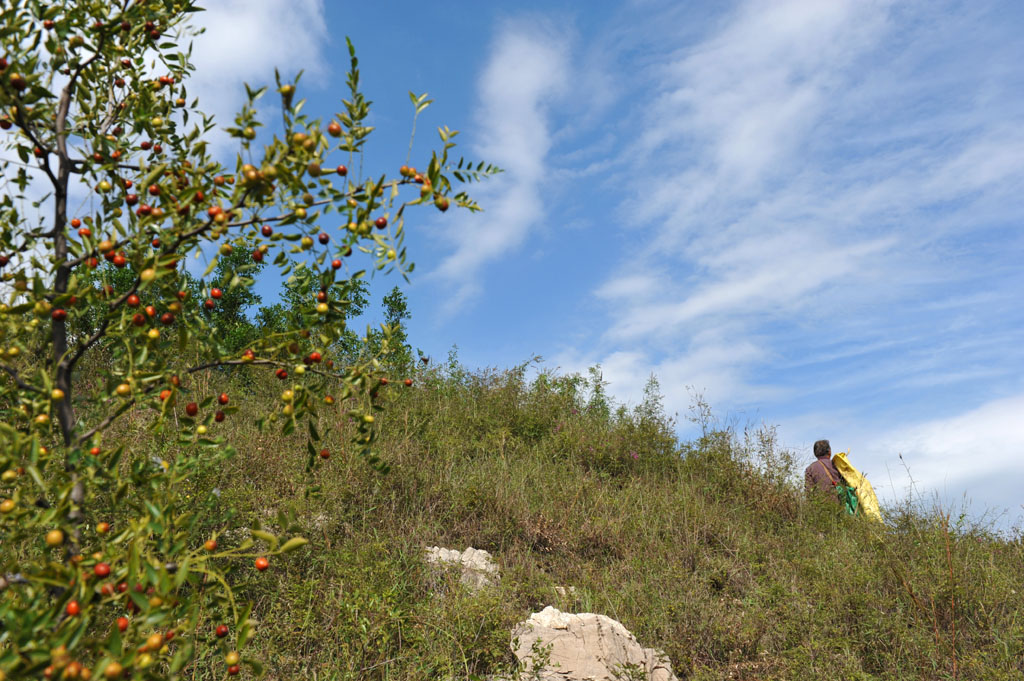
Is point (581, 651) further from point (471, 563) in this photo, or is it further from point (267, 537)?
point (267, 537)

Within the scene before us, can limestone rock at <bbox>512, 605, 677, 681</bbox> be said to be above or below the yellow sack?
below

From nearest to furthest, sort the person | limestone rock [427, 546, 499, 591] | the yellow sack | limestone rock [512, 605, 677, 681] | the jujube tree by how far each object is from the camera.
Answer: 1. the jujube tree
2. limestone rock [512, 605, 677, 681]
3. limestone rock [427, 546, 499, 591]
4. the yellow sack
5. the person

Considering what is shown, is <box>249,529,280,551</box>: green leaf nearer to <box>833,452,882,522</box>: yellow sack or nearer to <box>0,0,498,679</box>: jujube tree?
<box>0,0,498,679</box>: jujube tree

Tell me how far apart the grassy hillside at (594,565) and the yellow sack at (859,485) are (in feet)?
4.41

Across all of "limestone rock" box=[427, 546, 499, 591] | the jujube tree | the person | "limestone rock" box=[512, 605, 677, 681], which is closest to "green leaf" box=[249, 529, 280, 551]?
the jujube tree

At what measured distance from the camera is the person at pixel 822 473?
9.54 m

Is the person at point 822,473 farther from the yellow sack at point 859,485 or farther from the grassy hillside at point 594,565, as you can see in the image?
the grassy hillside at point 594,565

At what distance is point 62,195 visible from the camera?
2.55m

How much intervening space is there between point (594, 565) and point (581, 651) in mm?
1735

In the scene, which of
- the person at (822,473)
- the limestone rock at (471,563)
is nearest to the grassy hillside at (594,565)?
the limestone rock at (471,563)

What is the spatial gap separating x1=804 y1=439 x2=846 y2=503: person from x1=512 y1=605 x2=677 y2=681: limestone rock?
5504 millimetres

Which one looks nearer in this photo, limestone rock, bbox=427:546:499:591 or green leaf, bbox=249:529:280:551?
green leaf, bbox=249:529:280:551

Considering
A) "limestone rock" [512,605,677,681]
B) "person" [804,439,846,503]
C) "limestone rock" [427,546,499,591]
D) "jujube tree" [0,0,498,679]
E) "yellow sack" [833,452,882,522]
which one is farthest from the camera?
"person" [804,439,846,503]

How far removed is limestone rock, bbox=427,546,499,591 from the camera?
5.22m
